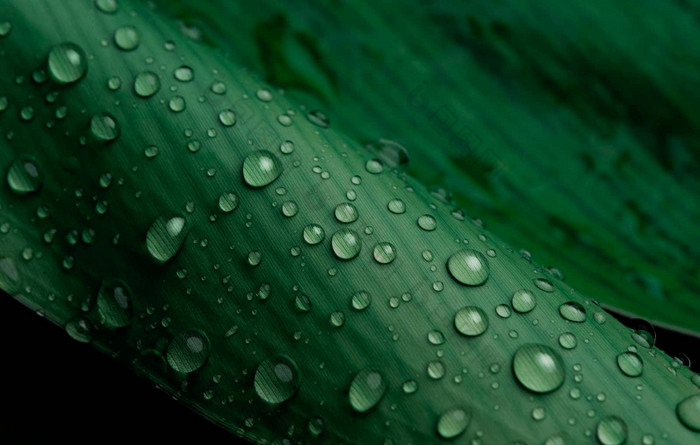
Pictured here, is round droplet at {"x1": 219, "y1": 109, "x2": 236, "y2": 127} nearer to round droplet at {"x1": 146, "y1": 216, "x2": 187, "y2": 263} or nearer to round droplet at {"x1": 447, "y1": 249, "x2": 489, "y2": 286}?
round droplet at {"x1": 146, "y1": 216, "x2": 187, "y2": 263}

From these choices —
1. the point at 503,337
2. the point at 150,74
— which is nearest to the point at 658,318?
the point at 503,337

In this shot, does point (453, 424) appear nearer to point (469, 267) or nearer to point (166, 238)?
point (469, 267)

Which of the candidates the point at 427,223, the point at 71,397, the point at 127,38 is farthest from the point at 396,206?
the point at 71,397

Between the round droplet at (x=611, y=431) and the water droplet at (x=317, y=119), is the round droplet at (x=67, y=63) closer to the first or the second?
the water droplet at (x=317, y=119)

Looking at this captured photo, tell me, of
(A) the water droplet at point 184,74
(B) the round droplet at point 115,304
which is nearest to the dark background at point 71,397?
(B) the round droplet at point 115,304

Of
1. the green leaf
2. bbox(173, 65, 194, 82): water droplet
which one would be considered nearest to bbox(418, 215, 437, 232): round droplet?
the green leaf

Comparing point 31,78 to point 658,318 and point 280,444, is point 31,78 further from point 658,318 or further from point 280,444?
point 658,318

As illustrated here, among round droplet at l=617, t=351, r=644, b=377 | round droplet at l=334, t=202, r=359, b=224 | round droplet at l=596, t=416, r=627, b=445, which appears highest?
round droplet at l=617, t=351, r=644, b=377
